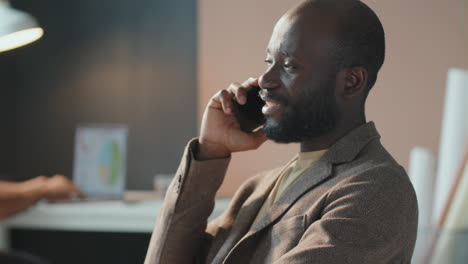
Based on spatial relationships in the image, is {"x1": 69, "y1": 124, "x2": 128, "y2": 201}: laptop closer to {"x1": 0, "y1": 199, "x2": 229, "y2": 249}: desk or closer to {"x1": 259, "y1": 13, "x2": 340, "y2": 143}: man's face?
{"x1": 0, "y1": 199, "x2": 229, "y2": 249}: desk

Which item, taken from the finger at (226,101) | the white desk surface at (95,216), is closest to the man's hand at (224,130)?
the finger at (226,101)

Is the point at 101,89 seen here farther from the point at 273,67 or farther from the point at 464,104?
the point at 273,67

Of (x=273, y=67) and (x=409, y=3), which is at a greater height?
(x=409, y=3)

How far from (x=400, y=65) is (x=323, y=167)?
2.94ft

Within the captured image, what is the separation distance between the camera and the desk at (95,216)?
110 inches

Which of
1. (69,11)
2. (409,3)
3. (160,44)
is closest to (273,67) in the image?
(409,3)

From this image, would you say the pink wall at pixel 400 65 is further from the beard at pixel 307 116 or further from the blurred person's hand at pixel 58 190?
the blurred person's hand at pixel 58 190

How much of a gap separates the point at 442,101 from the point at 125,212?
136cm

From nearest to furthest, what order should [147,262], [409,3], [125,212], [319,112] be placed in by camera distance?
[319,112] < [147,262] < [409,3] < [125,212]

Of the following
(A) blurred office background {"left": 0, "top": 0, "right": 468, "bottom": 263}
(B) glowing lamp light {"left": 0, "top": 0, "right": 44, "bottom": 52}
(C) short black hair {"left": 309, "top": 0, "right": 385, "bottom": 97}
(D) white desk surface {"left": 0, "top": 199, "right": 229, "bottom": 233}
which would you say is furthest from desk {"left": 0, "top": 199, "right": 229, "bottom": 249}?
(C) short black hair {"left": 309, "top": 0, "right": 385, "bottom": 97}

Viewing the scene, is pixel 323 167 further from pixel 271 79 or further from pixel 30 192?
pixel 30 192

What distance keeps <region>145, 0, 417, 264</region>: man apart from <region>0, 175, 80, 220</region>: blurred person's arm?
1.80 metres

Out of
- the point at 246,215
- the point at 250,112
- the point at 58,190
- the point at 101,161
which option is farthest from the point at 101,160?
the point at 246,215

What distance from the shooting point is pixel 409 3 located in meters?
1.79
